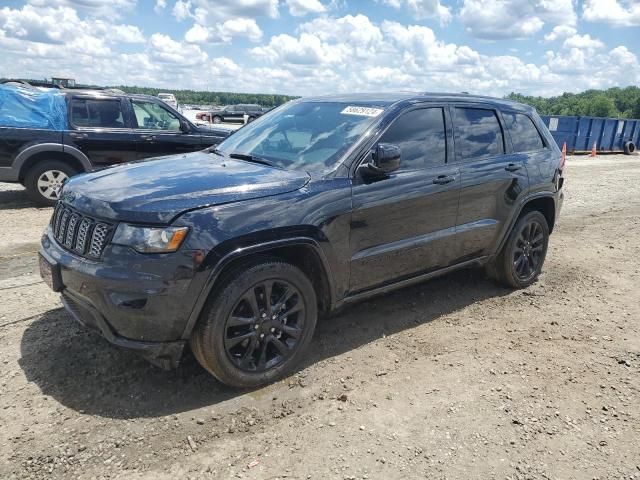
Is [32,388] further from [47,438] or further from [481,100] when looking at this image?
[481,100]

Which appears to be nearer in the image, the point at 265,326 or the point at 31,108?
the point at 265,326

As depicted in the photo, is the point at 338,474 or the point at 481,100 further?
the point at 481,100

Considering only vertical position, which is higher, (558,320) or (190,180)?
(190,180)

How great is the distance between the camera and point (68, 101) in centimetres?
827

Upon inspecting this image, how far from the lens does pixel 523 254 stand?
5246 millimetres

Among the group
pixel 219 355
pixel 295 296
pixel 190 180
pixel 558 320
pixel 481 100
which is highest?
pixel 481 100

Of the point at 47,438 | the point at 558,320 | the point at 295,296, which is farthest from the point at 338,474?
the point at 558,320

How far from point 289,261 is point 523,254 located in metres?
2.87

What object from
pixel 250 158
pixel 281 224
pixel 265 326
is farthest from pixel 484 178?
pixel 265 326

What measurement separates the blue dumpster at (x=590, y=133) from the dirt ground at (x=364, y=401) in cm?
1937

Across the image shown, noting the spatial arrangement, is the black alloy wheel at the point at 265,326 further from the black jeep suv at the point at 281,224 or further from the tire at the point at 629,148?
the tire at the point at 629,148

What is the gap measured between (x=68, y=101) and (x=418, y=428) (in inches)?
302

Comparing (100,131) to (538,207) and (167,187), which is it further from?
(538,207)

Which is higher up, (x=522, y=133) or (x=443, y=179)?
(x=522, y=133)
